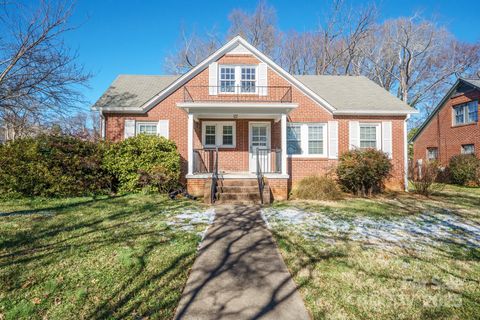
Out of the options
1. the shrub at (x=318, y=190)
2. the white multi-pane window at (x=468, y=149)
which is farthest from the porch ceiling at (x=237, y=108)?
the white multi-pane window at (x=468, y=149)

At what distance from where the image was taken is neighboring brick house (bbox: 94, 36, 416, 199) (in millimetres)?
10969

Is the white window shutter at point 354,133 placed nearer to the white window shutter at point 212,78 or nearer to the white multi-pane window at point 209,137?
the white multi-pane window at point 209,137

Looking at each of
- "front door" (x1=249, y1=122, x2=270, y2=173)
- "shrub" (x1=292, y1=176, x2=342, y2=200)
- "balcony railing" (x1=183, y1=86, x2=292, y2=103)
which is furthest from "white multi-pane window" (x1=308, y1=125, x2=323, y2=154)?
"shrub" (x1=292, y1=176, x2=342, y2=200)

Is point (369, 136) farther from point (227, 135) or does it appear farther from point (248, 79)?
point (227, 135)

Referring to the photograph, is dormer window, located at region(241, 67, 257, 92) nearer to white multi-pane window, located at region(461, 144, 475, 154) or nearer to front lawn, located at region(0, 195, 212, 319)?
front lawn, located at region(0, 195, 212, 319)

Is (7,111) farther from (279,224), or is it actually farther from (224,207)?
(279,224)

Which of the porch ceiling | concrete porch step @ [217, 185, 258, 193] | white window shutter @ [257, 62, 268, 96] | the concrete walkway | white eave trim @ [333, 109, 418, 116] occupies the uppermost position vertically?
white window shutter @ [257, 62, 268, 96]

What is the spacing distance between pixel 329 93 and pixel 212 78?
245 inches

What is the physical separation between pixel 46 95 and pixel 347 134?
14.3 meters

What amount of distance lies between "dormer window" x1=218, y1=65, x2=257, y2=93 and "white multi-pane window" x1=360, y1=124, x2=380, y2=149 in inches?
215

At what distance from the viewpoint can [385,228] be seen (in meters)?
5.38

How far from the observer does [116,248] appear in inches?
157

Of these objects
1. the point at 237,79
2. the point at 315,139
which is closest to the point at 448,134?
the point at 315,139

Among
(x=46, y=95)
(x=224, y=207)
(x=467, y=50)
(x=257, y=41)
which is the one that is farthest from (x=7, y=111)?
(x=467, y=50)
